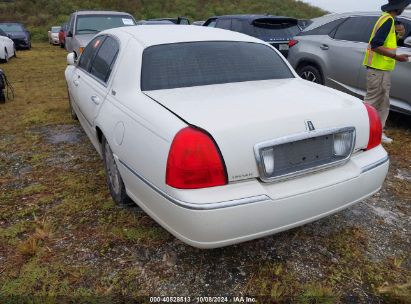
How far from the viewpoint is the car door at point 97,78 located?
3.44 meters

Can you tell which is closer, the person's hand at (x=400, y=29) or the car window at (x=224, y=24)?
the person's hand at (x=400, y=29)

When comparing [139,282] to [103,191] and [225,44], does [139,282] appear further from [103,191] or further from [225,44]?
[225,44]

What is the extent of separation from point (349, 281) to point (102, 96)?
2453 millimetres

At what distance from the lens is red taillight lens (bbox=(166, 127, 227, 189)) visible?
2.14 metres

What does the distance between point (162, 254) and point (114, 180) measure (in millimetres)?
876

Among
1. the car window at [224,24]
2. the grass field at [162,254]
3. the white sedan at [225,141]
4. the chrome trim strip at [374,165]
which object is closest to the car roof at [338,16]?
the car window at [224,24]

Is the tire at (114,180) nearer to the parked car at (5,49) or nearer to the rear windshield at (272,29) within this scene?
the rear windshield at (272,29)

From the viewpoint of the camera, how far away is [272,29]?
8250mm

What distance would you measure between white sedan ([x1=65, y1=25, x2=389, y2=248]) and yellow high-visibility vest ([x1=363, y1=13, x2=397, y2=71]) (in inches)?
77.8

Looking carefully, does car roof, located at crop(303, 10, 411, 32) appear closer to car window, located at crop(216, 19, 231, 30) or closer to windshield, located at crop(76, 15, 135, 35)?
car window, located at crop(216, 19, 231, 30)

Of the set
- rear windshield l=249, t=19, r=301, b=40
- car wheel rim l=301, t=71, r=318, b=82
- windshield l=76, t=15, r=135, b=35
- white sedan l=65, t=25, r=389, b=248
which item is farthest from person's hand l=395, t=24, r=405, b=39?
windshield l=76, t=15, r=135, b=35

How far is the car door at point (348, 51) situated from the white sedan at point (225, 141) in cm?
296

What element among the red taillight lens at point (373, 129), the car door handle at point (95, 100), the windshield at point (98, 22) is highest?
the red taillight lens at point (373, 129)

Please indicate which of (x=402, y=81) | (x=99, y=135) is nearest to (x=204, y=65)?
(x=99, y=135)
